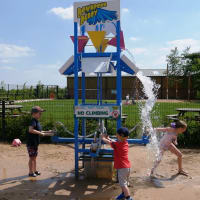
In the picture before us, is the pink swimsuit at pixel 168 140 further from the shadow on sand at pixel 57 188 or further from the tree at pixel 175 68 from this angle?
the tree at pixel 175 68

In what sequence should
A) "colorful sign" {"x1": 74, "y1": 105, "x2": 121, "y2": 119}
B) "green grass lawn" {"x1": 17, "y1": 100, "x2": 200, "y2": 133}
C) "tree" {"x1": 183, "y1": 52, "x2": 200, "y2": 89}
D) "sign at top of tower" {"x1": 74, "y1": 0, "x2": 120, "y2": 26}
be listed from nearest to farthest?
"colorful sign" {"x1": 74, "y1": 105, "x2": 121, "y2": 119}, "sign at top of tower" {"x1": 74, "y1": 0, "x2": 120, "y2": 26}, "green grass lawn" {"x1": 17, "y1": 100, "x2": 200, "y2": 133}, "tree" {"x1": 183, "y1": 52, "x2": 200, "y2": 89}

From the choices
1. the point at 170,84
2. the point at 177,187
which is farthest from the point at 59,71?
the point at 170,84

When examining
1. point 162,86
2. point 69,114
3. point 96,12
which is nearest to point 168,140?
point 96,12

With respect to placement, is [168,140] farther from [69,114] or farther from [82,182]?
[69,114]

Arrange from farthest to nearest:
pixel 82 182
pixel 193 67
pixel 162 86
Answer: pixel 162 86
pixel 193 67
pixel 82 182

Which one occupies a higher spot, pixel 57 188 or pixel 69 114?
pixel 69 114

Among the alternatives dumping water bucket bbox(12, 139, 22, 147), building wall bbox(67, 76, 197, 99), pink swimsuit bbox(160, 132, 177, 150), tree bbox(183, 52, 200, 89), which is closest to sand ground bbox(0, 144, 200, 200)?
pink swimsuit bbox(160, 132, 177, 150)

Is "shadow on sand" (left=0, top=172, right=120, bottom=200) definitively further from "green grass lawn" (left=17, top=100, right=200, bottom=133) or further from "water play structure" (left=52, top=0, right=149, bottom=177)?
"green grass lawn" (left=17, top=100, right=200, bottom=133)

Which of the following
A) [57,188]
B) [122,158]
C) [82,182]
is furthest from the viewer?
[82,182]

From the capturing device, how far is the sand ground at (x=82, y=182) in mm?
4133

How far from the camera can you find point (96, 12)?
185 inches

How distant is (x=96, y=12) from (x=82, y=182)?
2.94 m

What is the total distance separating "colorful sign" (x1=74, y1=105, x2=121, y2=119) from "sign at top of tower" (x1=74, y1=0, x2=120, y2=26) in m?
1.47

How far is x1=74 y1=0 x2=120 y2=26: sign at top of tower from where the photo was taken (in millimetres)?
4621
